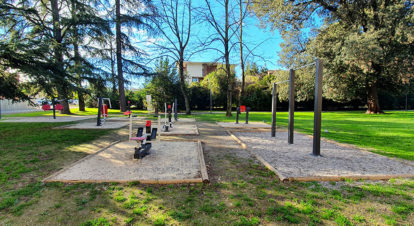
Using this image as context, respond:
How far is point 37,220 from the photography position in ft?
6.93

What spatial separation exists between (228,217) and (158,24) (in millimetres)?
17454

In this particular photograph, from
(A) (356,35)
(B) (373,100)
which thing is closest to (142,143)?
(A) (356,35)

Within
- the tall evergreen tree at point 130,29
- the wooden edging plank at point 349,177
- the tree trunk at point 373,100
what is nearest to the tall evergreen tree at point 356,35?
the tree trunk at point 373,100

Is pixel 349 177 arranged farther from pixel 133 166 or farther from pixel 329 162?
pixel 133 166

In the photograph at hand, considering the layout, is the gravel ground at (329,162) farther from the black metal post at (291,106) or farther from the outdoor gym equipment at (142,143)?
the outdoor gym equipment at (142,143)

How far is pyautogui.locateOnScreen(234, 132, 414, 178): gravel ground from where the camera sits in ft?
11.8

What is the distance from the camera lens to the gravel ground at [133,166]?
129 inches

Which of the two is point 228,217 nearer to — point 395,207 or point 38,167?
point 395,207

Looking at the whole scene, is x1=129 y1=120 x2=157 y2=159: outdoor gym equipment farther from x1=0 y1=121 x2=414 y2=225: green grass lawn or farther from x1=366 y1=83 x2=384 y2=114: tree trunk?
x1=366 y1=83 x2=384 y2=114: tree trunk

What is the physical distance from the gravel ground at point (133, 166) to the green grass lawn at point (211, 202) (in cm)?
28

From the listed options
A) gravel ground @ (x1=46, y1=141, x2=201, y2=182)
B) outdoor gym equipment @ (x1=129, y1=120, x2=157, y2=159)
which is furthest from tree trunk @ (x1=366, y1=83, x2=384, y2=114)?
outdoor gym equipment @ (x1=129, y1=120, x2=157, y2=159)

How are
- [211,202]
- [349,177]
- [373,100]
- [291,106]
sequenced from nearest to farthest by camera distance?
1. [211,202]
2. [349,177]
3. [291,106]
4. [373,100]

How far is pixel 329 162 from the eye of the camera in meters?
4.30

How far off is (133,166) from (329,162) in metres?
4.14
